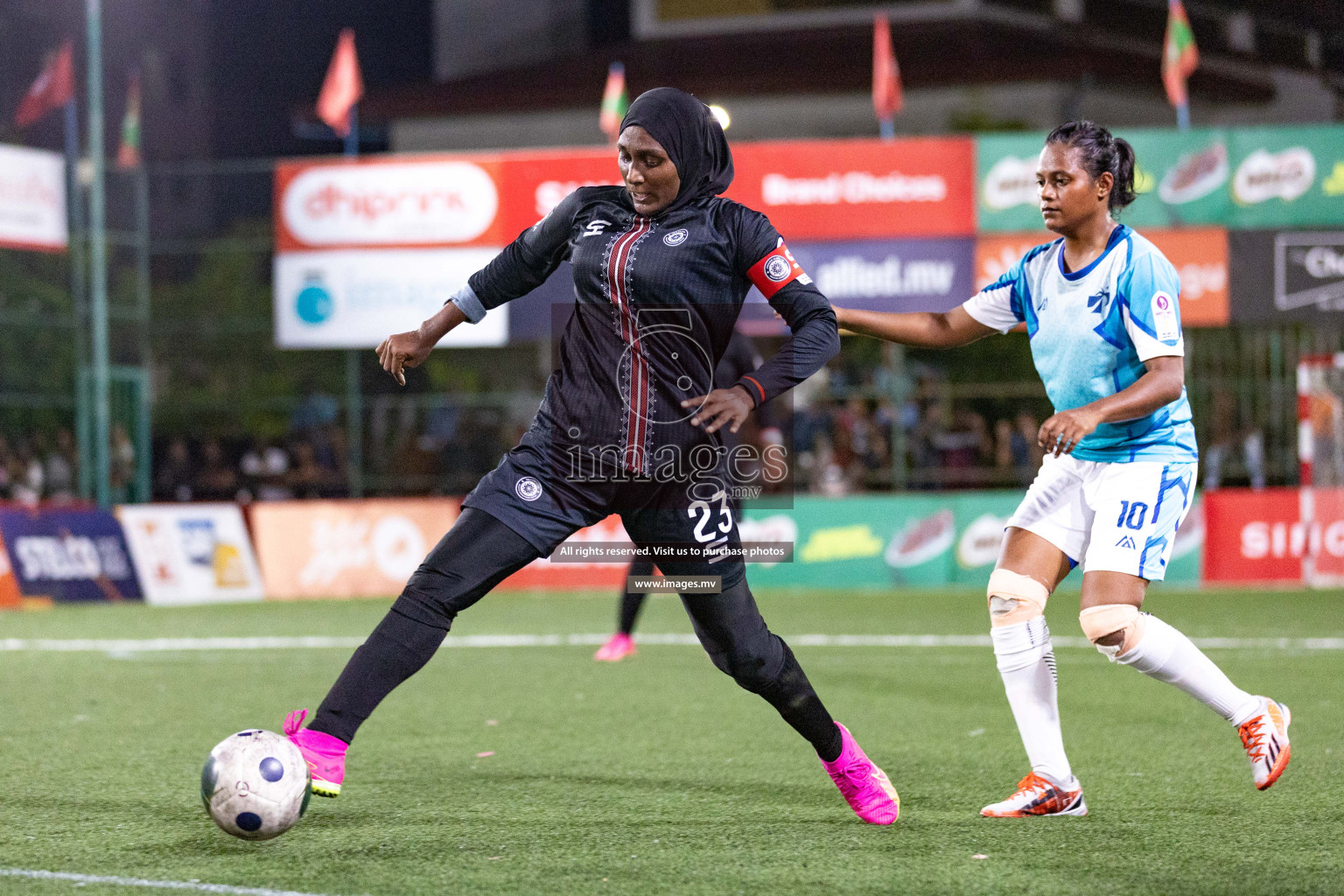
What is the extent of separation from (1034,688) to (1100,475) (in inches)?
29.3

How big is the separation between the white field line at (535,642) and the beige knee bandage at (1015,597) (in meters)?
5.78

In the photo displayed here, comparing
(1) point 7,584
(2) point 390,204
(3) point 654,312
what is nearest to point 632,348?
(3) point 654,312

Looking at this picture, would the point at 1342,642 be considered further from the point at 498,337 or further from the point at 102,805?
the point at 498,337

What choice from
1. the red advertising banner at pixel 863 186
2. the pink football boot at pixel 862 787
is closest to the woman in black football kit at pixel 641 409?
the pink football boot at pixel 862 787

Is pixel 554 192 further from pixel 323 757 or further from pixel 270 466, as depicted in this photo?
pixel 323 757

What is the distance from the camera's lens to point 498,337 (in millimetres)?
17109

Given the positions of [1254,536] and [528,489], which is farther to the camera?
[1254,536]

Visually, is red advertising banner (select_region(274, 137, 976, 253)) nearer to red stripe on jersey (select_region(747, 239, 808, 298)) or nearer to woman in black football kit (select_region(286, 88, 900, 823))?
woman in black football kit (select_region(286, 88, 900, 823))

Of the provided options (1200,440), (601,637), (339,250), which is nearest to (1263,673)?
(601,637)

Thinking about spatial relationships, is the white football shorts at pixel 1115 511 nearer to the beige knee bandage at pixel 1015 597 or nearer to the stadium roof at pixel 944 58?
the beige knee bandage at pixel 1015 597

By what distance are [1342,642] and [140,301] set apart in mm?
15585

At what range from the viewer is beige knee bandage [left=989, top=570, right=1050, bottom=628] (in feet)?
16.4

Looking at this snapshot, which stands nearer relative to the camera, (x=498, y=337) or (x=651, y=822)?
(x=651, y=822)

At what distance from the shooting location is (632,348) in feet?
15.4
